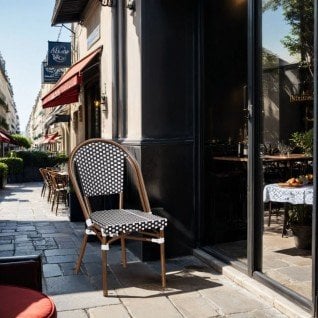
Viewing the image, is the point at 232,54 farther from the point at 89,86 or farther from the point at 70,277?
the point at 89,86

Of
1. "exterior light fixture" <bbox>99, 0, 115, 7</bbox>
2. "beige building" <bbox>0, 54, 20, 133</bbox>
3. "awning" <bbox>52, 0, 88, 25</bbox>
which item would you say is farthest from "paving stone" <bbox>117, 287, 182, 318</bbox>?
"beige building" <bbox>0, 54, 20, 133</bbox>

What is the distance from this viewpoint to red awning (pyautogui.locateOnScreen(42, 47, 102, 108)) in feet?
23.0

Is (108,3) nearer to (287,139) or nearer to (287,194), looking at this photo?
(287,139)

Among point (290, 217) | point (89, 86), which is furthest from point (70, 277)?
point (89, 86)

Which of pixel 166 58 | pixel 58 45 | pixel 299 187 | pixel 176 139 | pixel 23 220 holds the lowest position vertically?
pixel 23 220

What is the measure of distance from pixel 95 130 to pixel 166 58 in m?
5.21

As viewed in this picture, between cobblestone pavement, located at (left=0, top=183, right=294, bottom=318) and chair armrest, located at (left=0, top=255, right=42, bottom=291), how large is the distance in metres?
1.03

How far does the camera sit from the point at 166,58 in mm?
4746

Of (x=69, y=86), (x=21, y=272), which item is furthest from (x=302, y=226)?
(x=69, y=86)

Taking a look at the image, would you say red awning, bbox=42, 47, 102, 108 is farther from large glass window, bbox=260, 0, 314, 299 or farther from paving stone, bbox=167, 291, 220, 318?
paving stone, bbox=167, 291, 220, 318

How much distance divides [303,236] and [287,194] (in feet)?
2.10

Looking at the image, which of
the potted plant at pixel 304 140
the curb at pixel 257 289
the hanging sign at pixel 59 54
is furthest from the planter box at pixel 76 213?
the hanging sign at pixel 59 54

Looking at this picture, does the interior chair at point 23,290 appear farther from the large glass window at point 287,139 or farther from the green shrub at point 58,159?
the green shrub at point 58,159

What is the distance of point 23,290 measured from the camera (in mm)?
2197
